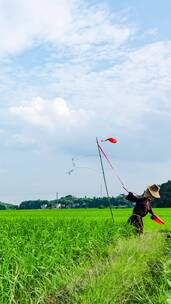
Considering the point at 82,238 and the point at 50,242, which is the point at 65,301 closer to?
the point at 50,242

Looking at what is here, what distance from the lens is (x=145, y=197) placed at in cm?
1295

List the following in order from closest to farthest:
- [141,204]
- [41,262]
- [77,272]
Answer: [41,262] < [77,272] < [141,204]

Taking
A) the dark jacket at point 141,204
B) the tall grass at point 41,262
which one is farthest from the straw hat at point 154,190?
the tall grass at point 41,262

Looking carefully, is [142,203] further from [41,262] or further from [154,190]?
[41,262]

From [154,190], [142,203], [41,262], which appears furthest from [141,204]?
Result: [41,262]

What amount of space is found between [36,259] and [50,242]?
4.23 feet

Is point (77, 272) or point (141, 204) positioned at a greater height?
point (141, 204)

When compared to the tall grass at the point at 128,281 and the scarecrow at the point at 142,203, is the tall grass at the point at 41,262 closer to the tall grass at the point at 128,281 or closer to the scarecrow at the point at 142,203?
the tall grass at the point at 128,281

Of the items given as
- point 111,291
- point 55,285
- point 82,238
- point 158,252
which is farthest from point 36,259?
Result: point 158,252

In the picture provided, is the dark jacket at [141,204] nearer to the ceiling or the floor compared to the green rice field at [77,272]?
nearer to the ceiling

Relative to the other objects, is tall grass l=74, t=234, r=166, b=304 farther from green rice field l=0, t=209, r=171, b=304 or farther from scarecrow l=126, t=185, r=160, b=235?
scarecrow l=126, t=185, r=160, b=235

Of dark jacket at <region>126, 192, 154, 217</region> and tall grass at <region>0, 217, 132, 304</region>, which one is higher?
dark jacket at <region>126, 192, 154, 217</region>

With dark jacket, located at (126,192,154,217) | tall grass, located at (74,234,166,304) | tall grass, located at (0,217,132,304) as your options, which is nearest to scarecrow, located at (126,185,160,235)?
dark jacket, located at (126,192,154,217)

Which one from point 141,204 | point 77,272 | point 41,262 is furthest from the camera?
point 141,204
